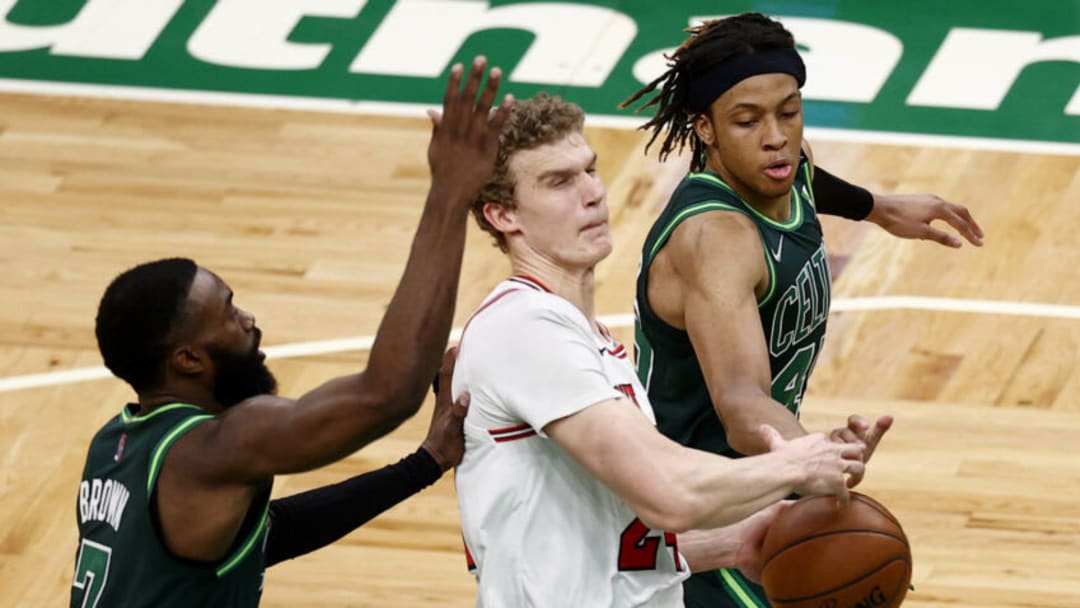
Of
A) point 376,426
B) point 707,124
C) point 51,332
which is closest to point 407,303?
point 376,426

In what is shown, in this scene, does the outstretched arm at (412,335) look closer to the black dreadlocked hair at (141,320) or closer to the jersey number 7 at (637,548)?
the black dreadlocked hair at (141,320)

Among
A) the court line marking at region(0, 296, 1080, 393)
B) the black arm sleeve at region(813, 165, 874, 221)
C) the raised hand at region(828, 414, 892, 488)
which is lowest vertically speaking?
the court line marking at region(0, 296, 1080, 393)

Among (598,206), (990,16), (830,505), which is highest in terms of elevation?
(598,206)

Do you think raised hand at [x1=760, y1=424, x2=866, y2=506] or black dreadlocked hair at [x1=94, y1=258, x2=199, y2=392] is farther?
black dreadlocked hair at [x1=94, y1=258, x2=199, y2=392]

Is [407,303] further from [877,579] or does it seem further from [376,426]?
[877,579]

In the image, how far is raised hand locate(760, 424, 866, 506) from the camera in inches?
→ 145

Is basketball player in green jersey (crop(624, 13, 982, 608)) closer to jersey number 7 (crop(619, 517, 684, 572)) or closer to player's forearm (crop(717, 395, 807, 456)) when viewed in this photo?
player's forearm (crop(717, 395, 807, 456))

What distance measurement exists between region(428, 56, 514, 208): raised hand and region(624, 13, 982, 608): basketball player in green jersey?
4.38 ft

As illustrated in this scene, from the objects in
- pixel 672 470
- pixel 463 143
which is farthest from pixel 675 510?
pixel 463 143

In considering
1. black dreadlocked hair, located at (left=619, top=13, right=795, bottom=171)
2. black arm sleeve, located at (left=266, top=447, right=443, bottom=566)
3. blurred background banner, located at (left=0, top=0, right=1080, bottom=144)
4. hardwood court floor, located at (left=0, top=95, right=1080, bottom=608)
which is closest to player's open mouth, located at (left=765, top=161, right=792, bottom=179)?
black dreadlocked hair, located at (left=619, top=13, right=795, bottom=171)

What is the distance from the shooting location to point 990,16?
1059 cm

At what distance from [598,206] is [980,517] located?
2.99 m

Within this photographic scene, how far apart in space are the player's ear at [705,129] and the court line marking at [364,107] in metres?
4.50

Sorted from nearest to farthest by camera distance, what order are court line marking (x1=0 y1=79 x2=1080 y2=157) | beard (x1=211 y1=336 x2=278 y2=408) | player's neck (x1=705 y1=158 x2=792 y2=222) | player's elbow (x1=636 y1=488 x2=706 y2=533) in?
Answer: player's elbow (x1=636 y1=488 x2=706 y2=533) → beard (x1=211 y1=336 x2=278 y2=408) → player's neck (x1=705 y1=158 x2=792 y2=222) → court line marking (x1=0 y1=79 x2=1080 y2=157)
